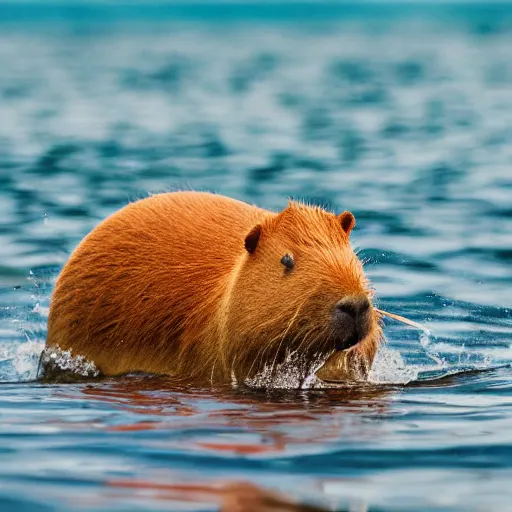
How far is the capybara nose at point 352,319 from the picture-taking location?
27.0ft

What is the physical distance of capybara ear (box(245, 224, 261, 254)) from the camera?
29.0 ft

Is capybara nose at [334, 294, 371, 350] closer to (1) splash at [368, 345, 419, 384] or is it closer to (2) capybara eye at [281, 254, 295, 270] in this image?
(2) capybara eye at [281, 254, 295, 270]

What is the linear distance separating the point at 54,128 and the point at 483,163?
392 inches

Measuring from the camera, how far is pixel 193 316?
30.7 ft

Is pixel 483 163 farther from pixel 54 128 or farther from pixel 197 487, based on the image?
pixel 197 487

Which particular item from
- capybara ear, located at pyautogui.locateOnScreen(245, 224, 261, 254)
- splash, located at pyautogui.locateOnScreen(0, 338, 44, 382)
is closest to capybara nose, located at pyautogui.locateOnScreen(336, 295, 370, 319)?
capybara ear, located at pyautogui.locateOnScreen(245, 224, 261, 254)

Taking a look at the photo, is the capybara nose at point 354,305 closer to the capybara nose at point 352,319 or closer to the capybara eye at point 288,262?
the capybara nose at point 352,319

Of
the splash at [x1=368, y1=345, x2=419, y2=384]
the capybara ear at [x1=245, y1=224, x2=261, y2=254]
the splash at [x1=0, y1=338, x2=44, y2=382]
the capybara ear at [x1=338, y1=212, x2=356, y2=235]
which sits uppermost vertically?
the capybara ear at [x1=338, y1=212, x2=356, y2=235]

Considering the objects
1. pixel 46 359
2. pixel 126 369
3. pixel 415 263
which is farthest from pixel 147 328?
pixel 415 263

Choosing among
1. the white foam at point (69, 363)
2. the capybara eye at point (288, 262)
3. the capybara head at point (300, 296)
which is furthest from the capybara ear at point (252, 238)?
the white foam at point (69, 363)

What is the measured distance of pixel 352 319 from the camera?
27.1 ft

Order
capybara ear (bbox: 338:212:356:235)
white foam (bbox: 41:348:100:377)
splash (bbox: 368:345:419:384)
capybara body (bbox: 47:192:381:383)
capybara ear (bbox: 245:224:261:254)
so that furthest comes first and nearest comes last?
white foam (bbox: 41:348:100:377)
splash (bbox: 368:345:419:384)
capybara ear (bbox: 338:212:356:235)
capybara ear (bbox: 245:224:261:254)
capybara body (bbox: 47:192:381:383)

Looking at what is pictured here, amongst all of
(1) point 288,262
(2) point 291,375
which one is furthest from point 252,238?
(2) point 291,375

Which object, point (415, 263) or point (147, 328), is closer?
point (147, 328)
